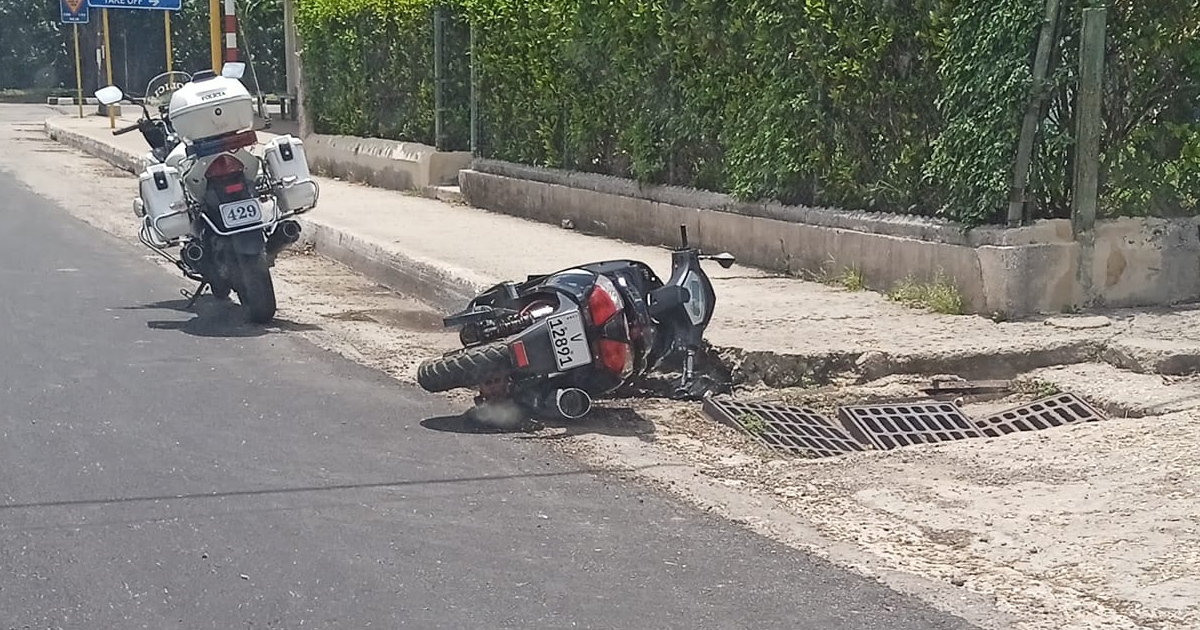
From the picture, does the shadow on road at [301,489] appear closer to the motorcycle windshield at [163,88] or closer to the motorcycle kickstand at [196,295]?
the motorcycle kickstand at [196,295]

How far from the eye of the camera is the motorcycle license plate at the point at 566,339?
688cm

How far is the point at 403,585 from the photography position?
4.90m

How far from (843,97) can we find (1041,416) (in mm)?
3270

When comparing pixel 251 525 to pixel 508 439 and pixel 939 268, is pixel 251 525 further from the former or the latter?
pixel 939 268

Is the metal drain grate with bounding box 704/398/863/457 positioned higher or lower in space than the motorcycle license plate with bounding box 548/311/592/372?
lower

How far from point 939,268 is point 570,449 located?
3.13 meters

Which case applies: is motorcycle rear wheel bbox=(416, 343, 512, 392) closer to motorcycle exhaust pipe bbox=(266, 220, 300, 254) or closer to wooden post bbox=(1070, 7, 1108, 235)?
motorcycle exhaust pipe bbox=(266, 220, 300, 254)

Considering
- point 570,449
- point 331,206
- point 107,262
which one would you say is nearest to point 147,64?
point 331,206

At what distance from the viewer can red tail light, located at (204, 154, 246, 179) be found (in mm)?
9719

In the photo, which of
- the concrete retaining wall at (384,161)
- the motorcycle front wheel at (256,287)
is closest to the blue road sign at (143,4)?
the concrete retaining wall at (384,161)

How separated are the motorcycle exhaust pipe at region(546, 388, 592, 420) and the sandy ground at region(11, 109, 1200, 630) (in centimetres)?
9

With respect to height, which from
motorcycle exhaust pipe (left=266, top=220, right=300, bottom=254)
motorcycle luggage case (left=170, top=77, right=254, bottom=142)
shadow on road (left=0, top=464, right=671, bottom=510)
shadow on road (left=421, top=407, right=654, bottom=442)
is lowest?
shadow on road (left=421, top=407, right=654, bottom=442)

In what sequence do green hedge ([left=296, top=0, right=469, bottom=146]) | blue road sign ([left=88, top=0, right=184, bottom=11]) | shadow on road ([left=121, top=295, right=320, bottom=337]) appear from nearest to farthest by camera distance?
shadow on road ([left=121, top=295, right=320, bottom=337]) → green hedge ([left=296, top=0, right=469, bottom=146]) → blue road sign ([left=88, top=0, right=184, bottom=11])

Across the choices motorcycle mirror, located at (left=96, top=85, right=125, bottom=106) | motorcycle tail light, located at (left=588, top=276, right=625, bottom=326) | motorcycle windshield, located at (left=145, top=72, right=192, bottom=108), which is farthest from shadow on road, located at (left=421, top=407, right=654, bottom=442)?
motorcycle mirror, located at (left=96, top=85, right=125, bottom=106)
